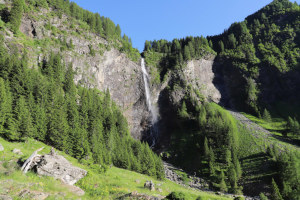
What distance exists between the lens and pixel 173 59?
12025 cm

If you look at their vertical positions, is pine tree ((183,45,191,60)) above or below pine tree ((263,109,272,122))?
above

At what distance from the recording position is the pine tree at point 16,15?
6919 cm

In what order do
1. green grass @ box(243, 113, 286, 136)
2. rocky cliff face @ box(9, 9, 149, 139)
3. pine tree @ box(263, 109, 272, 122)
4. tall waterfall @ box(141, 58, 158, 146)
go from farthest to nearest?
1. pine tree @ box(263, 109, 272, 122)
2. tall waterfall @ box(141, 58, 158, 146)
3. green grass @ box(243, 113, 286, 136)
4. rocky cliff face @ box(9, 9, 149, 139)

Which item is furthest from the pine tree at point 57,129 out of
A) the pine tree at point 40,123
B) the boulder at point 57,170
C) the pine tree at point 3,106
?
the boulder at point 57,170

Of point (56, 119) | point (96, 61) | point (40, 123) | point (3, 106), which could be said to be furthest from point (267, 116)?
point (3, 106)

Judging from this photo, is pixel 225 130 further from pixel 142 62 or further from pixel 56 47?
pixel 56 47

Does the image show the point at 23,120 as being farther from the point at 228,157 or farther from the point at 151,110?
the point at 151,110

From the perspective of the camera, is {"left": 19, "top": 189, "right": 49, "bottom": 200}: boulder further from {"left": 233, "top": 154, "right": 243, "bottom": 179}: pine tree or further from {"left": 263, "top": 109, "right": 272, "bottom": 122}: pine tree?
{"left": 263, "top": 109, "right": 272, "bottom": 122}: pine tree

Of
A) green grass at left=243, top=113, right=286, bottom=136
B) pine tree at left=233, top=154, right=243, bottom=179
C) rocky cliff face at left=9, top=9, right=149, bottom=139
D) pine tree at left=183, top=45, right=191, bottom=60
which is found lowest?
pine tree at left=233, top=154, right=243, bottom=179

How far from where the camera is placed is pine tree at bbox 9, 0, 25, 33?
69.2m

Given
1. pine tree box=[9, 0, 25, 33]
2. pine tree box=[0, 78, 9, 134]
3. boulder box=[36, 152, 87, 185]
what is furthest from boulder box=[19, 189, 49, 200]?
pine tree box=[9, 0, 25, 33]

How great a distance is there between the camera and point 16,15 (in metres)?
70.7

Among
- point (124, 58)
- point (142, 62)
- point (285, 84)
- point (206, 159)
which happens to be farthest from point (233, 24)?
point (206, 159)

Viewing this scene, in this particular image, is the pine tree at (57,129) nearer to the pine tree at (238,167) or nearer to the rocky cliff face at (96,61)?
the rocky cliff face at (96,61)
